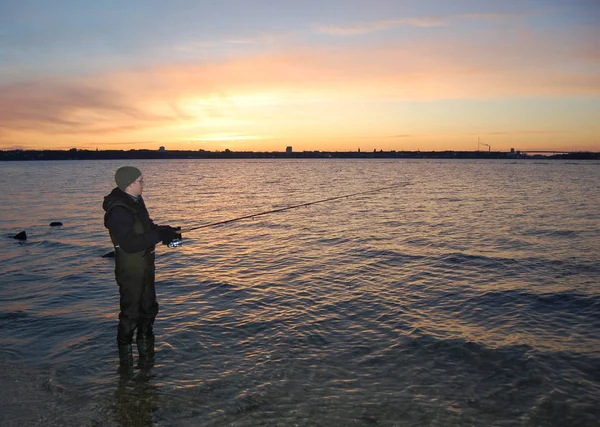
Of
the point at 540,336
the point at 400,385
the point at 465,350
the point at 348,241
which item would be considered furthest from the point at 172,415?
the point at 348,241

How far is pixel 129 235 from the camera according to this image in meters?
6.34

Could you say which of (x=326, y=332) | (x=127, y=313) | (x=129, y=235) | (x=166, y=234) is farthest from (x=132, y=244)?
(x=326, y=332)

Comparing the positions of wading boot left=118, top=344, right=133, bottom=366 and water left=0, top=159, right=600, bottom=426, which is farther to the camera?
wading boot left=118, top=344, right=133, bottom=366

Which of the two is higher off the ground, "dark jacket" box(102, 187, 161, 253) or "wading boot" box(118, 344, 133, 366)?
"dark jacket" box(102, 187, 161, 253)

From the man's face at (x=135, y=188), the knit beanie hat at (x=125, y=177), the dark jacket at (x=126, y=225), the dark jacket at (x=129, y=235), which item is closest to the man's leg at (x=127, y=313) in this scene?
the dark jacket at (x=129, y=235)

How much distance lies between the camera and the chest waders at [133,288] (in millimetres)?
6570

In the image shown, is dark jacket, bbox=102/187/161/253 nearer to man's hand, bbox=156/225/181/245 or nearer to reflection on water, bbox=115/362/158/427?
man's hand, bbox=156/225/181/245

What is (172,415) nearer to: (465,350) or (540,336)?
(465,350)

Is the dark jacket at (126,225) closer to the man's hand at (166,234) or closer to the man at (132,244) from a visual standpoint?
the man at (132,244)

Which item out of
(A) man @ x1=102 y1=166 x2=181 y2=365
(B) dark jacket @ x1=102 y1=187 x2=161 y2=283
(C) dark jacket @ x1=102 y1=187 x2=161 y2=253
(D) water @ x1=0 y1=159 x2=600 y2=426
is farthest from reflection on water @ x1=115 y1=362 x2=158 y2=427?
(C) dark jacket @ x1=102 y1=187 x2=161 y2=253

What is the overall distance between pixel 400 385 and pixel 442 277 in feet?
23.8

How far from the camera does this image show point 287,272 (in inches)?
553

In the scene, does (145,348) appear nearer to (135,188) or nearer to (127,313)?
(127,313)

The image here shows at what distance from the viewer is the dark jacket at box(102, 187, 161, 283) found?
249 inches
